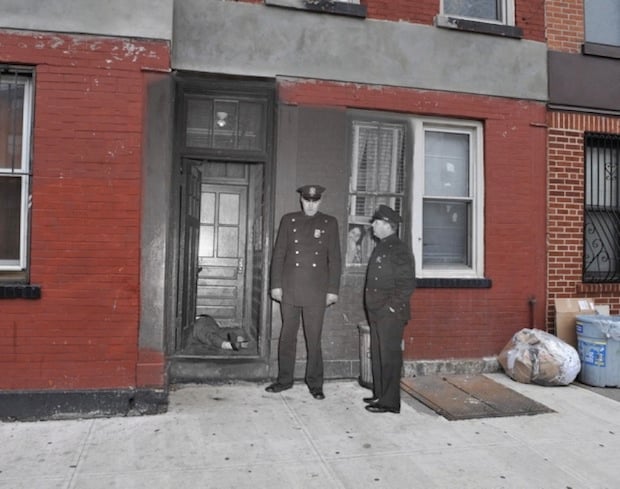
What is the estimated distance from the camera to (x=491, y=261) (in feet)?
20.7

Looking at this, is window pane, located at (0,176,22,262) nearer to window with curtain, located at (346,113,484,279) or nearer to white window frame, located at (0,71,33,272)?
white window frame, located at (0,71,33,272)

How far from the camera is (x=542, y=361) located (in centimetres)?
576

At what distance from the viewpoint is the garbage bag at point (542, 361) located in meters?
5.73

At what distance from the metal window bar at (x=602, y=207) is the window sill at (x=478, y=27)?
5.70ft

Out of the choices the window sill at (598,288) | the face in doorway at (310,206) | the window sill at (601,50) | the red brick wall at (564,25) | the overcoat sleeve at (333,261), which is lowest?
the window sill at (598,288)

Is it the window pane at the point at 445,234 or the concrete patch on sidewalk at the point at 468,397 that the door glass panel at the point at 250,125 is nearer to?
the window pane at the point at 445,234

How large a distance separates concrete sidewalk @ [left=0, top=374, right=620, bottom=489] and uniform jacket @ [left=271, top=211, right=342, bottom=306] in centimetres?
110

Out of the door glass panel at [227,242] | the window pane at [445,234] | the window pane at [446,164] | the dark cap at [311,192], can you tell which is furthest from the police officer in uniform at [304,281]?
the door glass panel at [227,242]

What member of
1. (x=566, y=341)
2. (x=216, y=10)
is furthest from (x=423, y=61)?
(x=566, y=341)

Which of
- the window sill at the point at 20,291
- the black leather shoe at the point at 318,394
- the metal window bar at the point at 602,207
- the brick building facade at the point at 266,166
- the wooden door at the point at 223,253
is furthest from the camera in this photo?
the wooden door at the point at 223,253

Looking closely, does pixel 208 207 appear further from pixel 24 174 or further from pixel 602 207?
pixel 602 207

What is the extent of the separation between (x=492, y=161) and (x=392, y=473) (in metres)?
4.15

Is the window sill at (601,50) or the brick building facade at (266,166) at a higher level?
the window sill at (601,50)

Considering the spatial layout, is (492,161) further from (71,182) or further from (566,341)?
(71,182)
